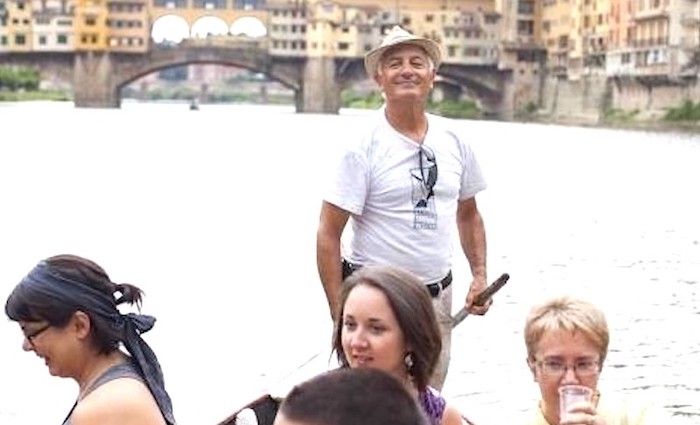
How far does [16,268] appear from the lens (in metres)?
17.3

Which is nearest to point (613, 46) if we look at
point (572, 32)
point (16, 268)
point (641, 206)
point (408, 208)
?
point (572, 32)

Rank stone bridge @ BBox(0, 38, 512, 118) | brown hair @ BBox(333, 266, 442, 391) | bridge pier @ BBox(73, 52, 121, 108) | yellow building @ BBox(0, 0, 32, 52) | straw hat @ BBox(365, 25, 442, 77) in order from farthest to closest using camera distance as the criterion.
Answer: yellow building @ BBox(0, 0, 32, 52) → bridge pier @ BBox(73, 52, 121, 108) → stone bridge @ BBox(0, 38, 512, 118) → straw hat @ BBox(365, 25, 442, 77) → brown hair @ BBox(333, 266, 442, 391)

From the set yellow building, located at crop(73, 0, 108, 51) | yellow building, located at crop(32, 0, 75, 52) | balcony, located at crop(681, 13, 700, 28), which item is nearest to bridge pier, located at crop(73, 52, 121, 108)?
yellow building, located at crop(73, 0, 108, 51)

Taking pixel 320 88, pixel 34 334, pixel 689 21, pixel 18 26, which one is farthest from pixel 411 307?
pixel 18 26

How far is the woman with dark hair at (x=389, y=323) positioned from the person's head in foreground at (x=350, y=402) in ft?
3.67

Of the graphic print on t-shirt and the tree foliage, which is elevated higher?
the graphic print on t-shirt

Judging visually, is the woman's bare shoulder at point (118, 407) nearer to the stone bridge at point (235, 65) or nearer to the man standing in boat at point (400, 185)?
the man standing in boat at point (400, 185)

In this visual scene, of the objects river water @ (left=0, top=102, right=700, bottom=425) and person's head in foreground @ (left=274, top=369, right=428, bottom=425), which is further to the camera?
river water @ (left=0, top=102, right=700, bottom=425)

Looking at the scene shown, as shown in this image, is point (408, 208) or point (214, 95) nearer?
point (408, 208)

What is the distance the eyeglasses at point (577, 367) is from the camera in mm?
3170

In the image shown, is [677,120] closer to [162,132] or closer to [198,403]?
[162,132]

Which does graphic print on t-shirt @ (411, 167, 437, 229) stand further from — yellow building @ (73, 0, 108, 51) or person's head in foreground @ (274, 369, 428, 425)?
yellow building @ (73, 0, 108, 51)

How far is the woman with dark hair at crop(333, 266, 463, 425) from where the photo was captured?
311cm

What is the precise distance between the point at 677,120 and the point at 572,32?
63.6 feet
